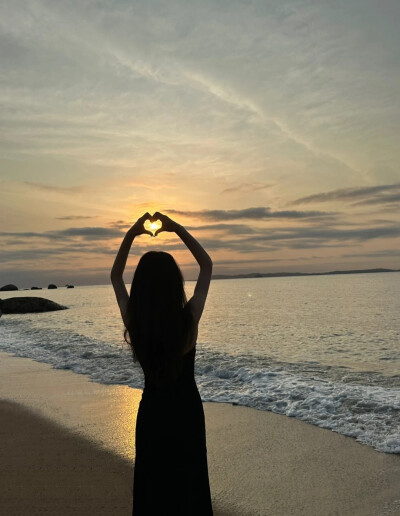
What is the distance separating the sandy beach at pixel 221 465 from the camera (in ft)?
16.8

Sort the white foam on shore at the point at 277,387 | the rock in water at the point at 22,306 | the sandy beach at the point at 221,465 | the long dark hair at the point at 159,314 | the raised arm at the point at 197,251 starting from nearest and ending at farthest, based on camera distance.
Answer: the long dark hair at the point at 159,314 < the raised arm at the point at 197,251 < the sandy beach at the point at 221,465 < the white foam on shore at the point at 277,387 < the rock in water at the point at 22,306

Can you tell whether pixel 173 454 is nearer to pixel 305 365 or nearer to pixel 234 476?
pixel 234 476

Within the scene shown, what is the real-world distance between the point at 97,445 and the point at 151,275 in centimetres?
497

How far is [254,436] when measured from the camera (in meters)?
7.47

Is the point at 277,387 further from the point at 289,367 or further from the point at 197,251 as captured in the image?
the point at 197,251

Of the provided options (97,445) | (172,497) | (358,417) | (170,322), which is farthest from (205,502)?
(358,417)

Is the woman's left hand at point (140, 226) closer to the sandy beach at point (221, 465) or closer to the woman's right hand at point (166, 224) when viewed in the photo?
the woman's right hand at point (166, 224)

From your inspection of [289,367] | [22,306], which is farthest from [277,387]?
[22,306]

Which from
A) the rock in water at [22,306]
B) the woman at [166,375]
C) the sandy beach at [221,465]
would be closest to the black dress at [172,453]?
the woman at [166,375]

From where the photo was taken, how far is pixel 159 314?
9.93ft

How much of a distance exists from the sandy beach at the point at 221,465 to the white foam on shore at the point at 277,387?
53 cm

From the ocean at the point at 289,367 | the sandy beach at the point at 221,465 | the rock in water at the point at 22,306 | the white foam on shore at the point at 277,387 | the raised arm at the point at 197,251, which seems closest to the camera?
the raised arm at the point at 197,251

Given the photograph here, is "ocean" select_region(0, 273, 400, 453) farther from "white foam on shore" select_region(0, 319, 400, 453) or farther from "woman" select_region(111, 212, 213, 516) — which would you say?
"woman" select_region(111, 212, 213, 516)

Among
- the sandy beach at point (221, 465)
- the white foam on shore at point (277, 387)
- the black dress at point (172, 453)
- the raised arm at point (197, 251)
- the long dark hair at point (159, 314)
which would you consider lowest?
the white foam on shore at point (277, 387)
